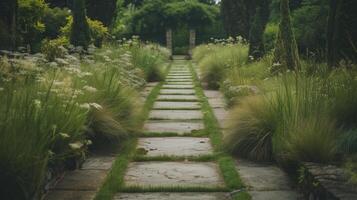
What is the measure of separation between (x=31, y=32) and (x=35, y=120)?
32.1ft

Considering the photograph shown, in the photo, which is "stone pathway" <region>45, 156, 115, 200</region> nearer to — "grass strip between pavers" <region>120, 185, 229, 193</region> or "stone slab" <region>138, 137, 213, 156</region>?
"grass strip between pavers" <region>120, 185, 229, 193</region>

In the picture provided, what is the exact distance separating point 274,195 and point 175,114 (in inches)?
163

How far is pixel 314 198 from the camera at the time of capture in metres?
3.69

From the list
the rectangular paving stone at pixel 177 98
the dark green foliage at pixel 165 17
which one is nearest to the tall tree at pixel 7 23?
the rectangular paving stone at pixel 177 98

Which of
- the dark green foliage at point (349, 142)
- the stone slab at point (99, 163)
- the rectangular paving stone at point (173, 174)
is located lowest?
the stone slab at point (99, 163)

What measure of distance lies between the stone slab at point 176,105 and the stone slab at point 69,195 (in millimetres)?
4711

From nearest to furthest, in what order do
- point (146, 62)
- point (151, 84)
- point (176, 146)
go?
point (176, 146) → point (151, 84) → point (146, 62)

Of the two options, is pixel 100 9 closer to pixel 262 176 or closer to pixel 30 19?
pixel 30 19

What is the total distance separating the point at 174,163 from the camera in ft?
16.7

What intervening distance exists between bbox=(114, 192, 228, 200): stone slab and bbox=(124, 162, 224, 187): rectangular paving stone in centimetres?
21

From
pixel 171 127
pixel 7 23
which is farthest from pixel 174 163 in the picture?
pixel 7 23

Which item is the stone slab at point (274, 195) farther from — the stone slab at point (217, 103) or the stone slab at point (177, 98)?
the stone slab at point (177, 98)

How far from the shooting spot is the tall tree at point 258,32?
12.7m

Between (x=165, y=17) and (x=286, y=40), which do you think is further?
(x=165, y=17)
